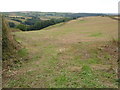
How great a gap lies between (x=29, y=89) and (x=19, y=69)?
107 inches

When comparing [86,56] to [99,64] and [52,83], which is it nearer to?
[99,64]

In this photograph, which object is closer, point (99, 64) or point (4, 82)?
point (4, 82)

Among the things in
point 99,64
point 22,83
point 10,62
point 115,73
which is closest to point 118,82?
point 115,73

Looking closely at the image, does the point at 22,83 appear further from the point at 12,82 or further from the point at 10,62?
the point at 10,62

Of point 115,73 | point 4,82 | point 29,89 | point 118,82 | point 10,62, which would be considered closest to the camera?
point 29,89

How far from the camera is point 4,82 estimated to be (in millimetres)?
6586

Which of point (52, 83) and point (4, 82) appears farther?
point (4, 82)

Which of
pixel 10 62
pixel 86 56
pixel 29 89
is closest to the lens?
pixel 29 89

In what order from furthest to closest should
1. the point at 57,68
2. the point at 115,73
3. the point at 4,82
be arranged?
the point at 57,68 < the point at 115,73 < the point at 4,82

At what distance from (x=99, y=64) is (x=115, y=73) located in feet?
5.76

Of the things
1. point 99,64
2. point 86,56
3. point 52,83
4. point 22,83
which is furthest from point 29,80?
point 86,56

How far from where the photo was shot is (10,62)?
28.7ft

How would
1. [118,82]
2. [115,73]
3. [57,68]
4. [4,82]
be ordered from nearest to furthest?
[118,82] < [4,82] < [115,73] < [57,68]

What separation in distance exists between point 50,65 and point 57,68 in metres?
0.67
